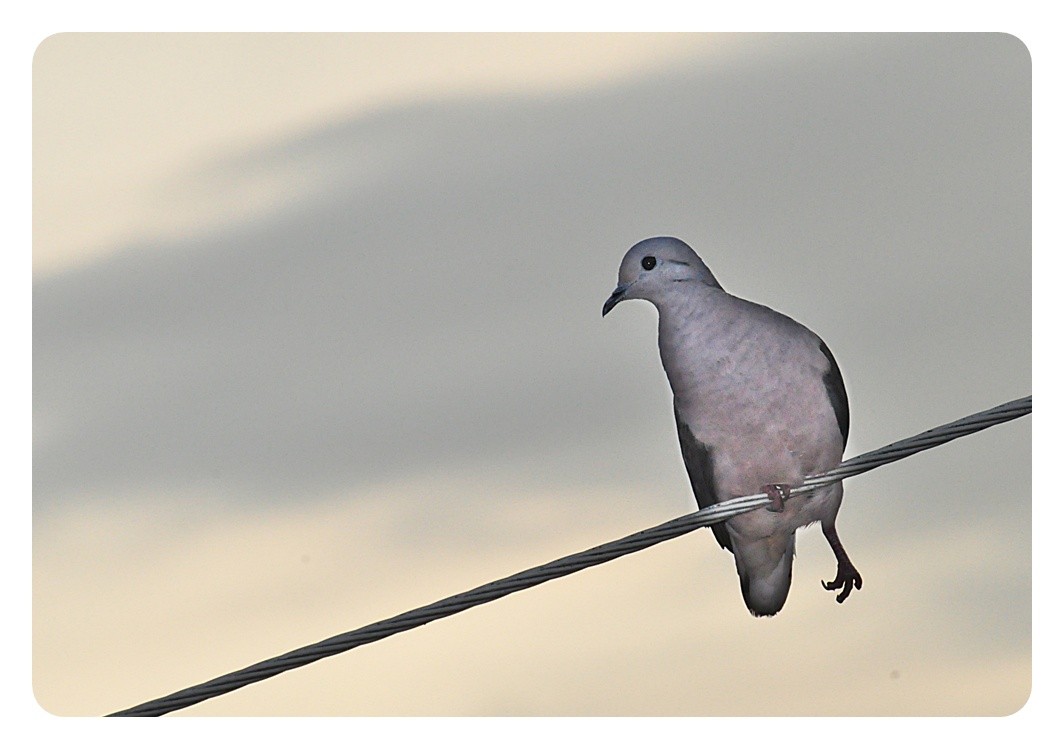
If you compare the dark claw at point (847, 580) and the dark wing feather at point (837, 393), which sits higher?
the dark wing feather at point (837, 393)

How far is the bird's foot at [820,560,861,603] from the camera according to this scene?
3576 millimetres

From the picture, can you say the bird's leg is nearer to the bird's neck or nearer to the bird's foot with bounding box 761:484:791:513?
the bird's foot with bounding box 761:484:791:513

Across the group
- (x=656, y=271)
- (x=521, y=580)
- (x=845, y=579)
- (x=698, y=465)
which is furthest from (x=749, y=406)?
(x=521, y=580)

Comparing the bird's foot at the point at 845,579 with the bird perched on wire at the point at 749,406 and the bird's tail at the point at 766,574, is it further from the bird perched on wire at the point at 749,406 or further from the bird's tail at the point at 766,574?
the bird's tail at the point at 766,574

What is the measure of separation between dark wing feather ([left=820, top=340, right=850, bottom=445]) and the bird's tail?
13.1 inches

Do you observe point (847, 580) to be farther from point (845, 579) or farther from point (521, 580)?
point (521, 580)

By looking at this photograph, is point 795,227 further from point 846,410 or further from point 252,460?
point 252,460

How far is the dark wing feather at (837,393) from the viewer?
11.7 feet

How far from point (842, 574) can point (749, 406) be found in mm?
530

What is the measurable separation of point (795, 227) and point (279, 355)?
4.83 feet

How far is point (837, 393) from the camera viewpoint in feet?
11.8

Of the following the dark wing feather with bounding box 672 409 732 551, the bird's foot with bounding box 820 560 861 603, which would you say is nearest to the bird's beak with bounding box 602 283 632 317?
the dark wing feather with bounding box 672 409 732 551

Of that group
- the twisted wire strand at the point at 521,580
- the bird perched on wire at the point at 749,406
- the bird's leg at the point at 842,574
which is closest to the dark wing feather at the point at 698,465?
the bird perched on wire at the point at 749,406

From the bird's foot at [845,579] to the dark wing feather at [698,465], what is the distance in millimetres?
332
